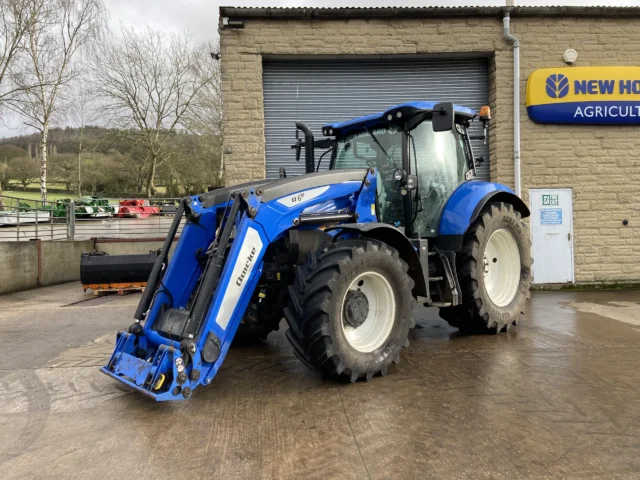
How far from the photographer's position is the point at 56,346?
5562 millimetres

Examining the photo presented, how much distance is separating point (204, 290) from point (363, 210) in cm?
177

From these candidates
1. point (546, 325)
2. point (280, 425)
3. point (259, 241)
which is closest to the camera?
point (280, 425)

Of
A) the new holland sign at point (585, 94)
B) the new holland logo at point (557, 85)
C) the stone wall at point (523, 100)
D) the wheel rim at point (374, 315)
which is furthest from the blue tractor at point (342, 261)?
the new holland logo at point (557, 85)

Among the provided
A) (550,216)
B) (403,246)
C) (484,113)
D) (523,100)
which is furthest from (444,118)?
(550,216)

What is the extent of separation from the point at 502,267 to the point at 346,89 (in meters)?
5.09

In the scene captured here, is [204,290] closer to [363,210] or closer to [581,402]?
[363,210]

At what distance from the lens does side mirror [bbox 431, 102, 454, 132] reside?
443 cm

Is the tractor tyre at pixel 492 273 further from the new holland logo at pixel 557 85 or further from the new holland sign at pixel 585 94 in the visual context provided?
the new holland logo at pixel 557 85

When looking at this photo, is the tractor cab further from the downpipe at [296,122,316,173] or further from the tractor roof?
the downpipe at [296,122,316,173]

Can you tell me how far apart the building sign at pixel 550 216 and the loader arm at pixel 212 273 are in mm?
5892

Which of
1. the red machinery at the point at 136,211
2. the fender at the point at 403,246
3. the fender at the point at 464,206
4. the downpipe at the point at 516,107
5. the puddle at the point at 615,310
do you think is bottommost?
the puddle at the point at 615,310

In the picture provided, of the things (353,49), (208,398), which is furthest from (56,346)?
(353,49)

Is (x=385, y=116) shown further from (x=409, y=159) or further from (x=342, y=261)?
(x=342, y=261)

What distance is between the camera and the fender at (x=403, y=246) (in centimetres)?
423
